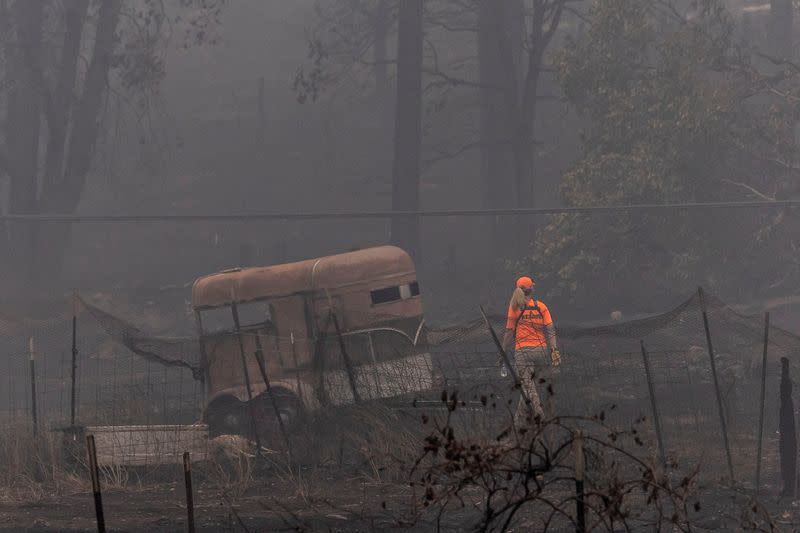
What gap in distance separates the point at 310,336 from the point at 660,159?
13891 mm

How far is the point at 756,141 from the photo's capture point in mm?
26844

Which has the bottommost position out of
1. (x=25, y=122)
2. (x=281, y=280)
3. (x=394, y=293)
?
(x=394, y=293)

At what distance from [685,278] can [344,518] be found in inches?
Result: 730

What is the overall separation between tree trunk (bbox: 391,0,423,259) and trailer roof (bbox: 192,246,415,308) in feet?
52.8

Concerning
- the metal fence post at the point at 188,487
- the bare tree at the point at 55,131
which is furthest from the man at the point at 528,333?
the bare tree at the point at 55,131

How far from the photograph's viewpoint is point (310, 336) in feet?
44.5

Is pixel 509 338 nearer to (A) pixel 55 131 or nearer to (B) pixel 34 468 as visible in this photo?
(B) pixel 34 468

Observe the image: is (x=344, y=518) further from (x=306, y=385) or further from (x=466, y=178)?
(x=466, y=178)

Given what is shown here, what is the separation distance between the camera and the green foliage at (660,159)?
25719 millimetres

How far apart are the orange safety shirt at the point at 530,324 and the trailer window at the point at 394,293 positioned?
1.75m

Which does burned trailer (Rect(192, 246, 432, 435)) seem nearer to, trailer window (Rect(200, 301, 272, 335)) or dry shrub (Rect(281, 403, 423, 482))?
trailer window (Rect(200, 301, 272, 335))

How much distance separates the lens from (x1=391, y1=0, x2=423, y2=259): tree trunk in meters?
30.4

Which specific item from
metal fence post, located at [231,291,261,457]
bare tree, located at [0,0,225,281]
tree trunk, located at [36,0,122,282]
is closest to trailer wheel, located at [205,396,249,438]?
metal fence post, located at [231,291,261,457]

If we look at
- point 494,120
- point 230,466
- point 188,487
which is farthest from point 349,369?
point 494,120
